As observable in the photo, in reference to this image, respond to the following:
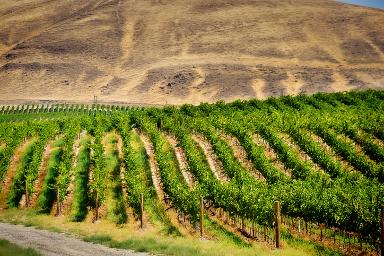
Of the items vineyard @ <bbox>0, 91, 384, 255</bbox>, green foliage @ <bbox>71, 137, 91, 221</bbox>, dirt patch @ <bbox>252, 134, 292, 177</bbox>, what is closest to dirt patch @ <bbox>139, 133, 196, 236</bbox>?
vineyard @ <bbox>0, 91, 384, 255</bbox>

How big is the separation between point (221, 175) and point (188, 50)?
86.4 m

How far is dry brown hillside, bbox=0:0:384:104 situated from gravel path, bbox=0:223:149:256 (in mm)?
69326

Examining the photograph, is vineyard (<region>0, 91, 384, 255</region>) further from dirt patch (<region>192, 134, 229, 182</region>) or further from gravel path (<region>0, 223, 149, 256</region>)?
gravel path (<region>0, 223, 149, 256</region>)

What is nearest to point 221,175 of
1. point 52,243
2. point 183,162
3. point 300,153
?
point 183,162

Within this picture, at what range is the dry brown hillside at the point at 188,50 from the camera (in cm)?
9831

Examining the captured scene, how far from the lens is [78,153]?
42188mm

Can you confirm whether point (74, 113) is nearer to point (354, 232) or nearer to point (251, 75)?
point (251, 75)

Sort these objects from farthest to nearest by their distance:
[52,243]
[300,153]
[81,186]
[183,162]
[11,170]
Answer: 1. [11,170]
2. [183,162]
3. [300,153]
4. [81,186]
5. [52,243]

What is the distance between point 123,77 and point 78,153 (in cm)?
6690

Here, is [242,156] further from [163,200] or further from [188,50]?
[188,50]

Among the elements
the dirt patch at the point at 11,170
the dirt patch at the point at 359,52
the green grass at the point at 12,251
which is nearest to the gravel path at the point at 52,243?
the green grass at the point at 12,251

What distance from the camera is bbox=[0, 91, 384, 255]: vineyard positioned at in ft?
Result: 73.9

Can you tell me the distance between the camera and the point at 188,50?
11588cm

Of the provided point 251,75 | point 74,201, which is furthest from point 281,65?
point 74,201
